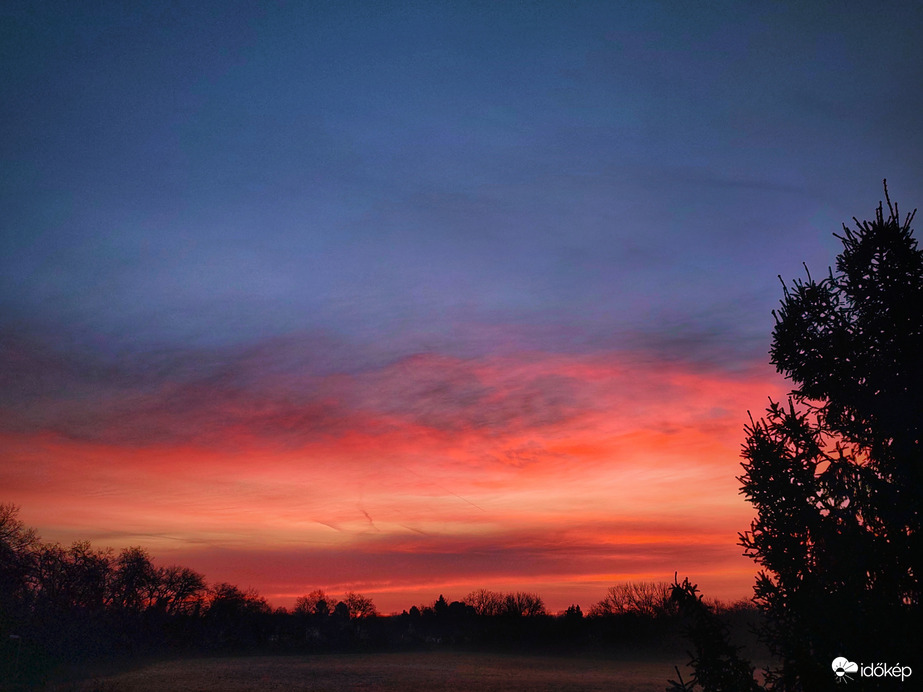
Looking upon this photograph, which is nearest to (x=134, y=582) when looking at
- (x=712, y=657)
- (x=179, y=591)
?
(x=179, y=591)

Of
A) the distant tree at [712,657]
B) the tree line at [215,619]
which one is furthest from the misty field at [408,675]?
the distant tree at [712,657]

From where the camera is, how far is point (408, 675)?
2657 inches

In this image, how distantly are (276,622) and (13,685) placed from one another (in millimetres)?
97509

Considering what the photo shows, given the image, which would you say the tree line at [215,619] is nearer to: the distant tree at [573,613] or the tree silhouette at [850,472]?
the distant tree at [573,613]

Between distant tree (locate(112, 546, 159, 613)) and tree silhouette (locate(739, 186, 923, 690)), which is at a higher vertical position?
tree silhouette (locate(739, 186, 923, 690))

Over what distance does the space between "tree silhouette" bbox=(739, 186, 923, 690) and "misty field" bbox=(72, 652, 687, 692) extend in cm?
5135

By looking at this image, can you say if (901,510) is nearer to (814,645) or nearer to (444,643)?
(814,645)

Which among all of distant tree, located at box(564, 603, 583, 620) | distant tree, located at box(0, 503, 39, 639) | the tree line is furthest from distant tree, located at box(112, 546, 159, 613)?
distant tree, located at box(564, 603, 583, 620)

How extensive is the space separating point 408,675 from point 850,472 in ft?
230

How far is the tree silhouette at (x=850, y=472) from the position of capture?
851 centimetres

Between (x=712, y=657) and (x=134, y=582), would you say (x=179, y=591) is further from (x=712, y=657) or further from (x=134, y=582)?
(x=712, y=657)

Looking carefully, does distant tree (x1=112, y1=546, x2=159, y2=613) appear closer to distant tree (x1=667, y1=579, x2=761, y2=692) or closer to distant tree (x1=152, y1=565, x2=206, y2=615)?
distant tree (x1=152, y1=565, x2=206, y2=615)

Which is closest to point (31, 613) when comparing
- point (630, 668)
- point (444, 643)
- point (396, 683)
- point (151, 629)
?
point (396, 683)

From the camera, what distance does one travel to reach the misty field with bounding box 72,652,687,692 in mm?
54156
